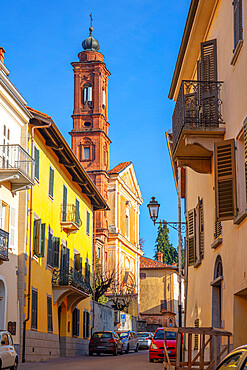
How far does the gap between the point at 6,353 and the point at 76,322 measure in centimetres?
1800

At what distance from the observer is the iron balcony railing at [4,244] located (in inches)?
863

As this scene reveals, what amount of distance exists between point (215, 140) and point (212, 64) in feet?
6.92

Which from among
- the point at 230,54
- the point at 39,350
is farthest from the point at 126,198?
the point at 230,54

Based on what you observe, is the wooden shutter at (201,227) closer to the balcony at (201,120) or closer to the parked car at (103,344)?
the balcony at (201,120)

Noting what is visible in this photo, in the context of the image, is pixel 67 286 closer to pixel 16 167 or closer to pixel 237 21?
pixel 16 167

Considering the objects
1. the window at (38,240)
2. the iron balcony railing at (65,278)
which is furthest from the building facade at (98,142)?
the window at (38,240)

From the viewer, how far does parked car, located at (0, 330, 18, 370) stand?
17.1m

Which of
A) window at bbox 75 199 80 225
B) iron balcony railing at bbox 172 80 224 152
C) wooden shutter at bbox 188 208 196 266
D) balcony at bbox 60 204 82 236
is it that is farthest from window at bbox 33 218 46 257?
iron balcony railing at bbox 172 80 224 152

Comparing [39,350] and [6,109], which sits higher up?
[6,109]

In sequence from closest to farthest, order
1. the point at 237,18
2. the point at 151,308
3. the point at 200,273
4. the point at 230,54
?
the point at 237,18
the point at 230,54
the point at 200,273
the point at 151,308

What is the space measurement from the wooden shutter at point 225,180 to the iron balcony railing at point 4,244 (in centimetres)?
1107

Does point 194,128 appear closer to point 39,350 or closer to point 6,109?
point 6,109

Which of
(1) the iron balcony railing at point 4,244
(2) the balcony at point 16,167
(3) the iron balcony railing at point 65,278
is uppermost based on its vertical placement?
(2) the balcony at point 16,167

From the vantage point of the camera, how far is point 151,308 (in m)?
82.6
